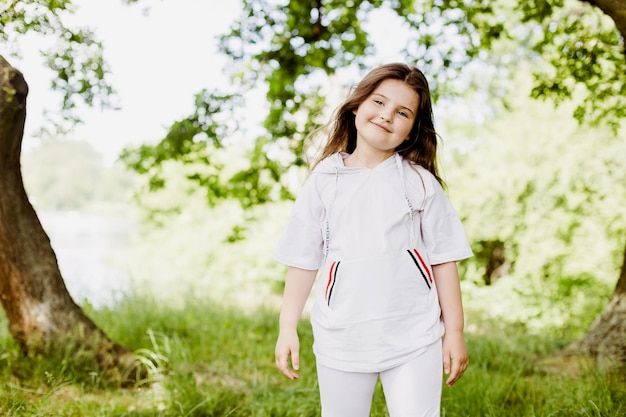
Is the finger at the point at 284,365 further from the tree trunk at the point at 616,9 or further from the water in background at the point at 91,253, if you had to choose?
the water in background at the point at 91,253

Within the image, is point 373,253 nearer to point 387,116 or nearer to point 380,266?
point 380,266

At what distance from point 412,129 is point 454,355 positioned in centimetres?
Result: 83

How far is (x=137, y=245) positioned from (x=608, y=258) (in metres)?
14.8

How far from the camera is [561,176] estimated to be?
9.28 m

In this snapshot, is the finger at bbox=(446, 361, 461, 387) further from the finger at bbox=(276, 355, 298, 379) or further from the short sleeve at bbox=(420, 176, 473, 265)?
the finger at bbox=(276, 355, 298, 379)

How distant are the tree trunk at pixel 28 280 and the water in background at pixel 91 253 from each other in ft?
3.61

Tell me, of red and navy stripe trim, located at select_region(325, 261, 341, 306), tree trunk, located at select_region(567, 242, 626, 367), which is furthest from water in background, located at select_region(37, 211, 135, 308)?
tree trunk, located at select_region(567, 242, 626, 367)

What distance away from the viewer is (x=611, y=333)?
4.02 metres

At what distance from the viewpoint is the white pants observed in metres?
1.90

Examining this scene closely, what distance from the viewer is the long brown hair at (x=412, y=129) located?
215 cm

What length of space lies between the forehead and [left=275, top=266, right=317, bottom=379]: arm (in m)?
0.65

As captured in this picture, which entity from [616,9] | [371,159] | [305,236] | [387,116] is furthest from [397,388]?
[616,9]

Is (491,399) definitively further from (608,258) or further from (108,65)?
(608,258)

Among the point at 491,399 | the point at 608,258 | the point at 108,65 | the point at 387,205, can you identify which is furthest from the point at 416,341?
the point at 608,258
